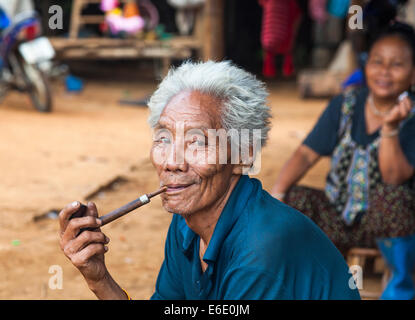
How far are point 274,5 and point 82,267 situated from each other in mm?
3297

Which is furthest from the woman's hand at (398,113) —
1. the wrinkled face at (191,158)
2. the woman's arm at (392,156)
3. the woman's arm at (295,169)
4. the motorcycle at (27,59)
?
the motorcycle at (27,59)

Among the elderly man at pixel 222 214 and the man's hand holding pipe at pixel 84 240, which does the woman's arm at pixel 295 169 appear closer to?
the elderly man at pixel 222 214

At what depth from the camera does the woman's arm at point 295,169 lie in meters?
3.33

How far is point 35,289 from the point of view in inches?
126

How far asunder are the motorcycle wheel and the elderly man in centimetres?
688

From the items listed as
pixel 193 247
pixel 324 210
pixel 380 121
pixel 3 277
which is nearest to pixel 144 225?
pixel 3 277

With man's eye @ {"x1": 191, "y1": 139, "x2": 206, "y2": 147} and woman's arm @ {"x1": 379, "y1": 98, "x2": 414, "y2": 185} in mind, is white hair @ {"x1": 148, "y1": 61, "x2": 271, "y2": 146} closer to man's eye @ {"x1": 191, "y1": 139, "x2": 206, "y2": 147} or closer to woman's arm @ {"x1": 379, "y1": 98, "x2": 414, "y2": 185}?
man's eye @ {"x1": 191, "y1": 139, "x2": 206, "y2": 147}

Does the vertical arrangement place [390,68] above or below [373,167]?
above

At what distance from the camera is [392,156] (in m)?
2.98

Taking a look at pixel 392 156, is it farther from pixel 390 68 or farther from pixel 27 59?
pixel 27 59

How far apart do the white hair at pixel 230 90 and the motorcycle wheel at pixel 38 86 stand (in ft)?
22.7

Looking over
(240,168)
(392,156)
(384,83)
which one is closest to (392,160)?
(392,156)

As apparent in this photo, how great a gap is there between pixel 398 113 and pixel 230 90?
1371 mm
